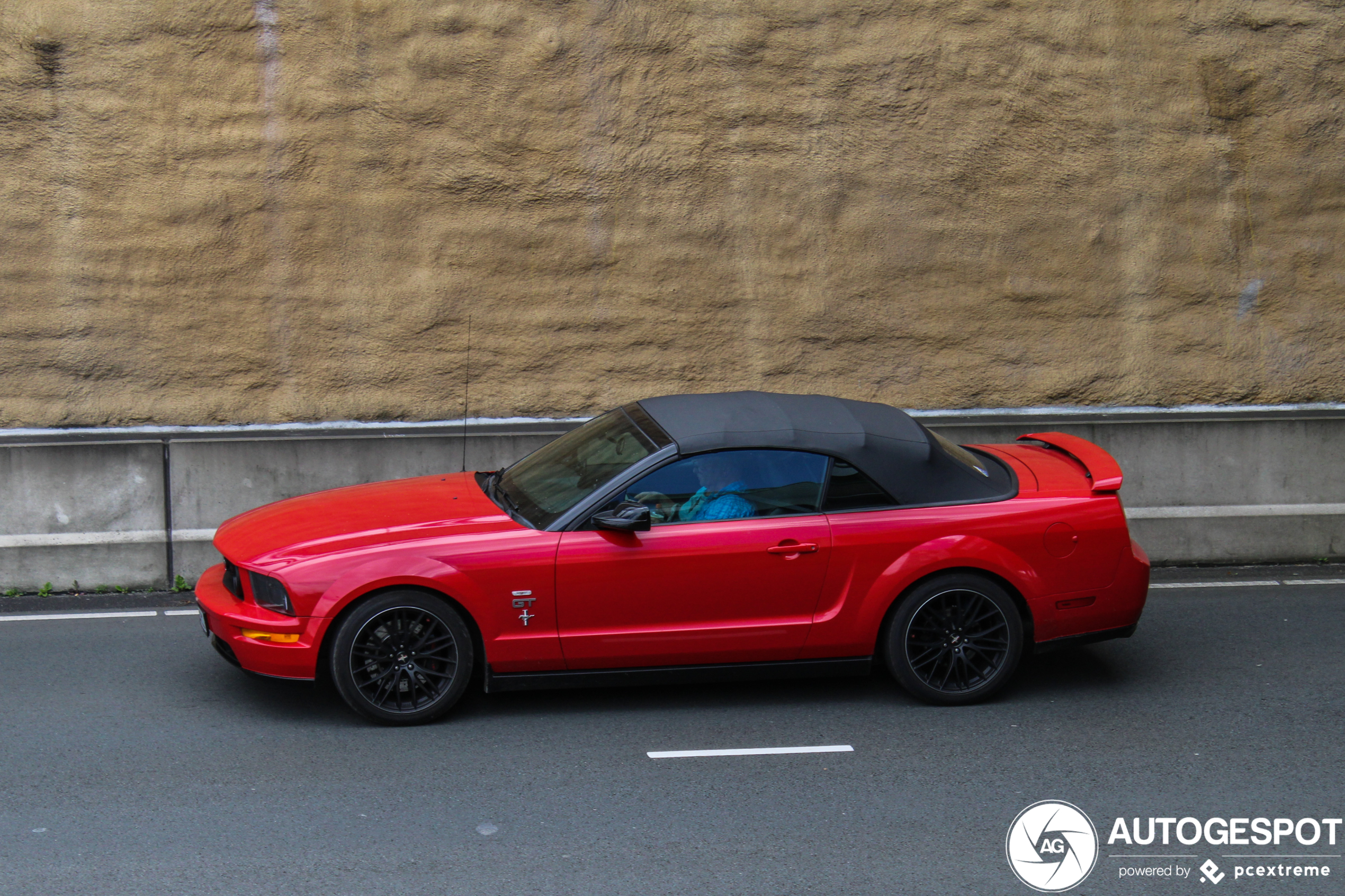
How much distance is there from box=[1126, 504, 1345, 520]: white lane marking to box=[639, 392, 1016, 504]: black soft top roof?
296 centimetres

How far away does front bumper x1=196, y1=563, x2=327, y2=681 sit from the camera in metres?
5.37

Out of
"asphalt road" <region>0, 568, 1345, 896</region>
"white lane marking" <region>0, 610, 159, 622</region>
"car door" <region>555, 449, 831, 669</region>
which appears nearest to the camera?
"asphalt road" <region>0, 568, 1345, 896</region>

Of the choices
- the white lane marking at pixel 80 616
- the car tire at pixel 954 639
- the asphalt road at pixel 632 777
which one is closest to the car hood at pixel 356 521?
the asphalt road at pixel 632 777

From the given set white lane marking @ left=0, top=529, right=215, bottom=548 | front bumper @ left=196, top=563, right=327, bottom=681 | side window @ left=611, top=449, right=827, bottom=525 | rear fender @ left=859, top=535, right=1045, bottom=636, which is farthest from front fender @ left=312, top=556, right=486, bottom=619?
white lane marking @ left=0, top=529, right=215, bottom=548

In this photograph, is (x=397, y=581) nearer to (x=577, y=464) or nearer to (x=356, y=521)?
(x=356, y=521)

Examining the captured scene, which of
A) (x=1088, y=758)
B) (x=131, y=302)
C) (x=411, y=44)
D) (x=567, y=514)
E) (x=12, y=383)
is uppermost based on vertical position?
(x=411, y=44)

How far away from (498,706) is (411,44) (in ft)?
19.3

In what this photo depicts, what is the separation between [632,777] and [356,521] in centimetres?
192

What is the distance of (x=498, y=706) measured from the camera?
19.2 feet

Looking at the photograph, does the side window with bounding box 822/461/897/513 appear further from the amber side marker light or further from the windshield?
the amber side marker light

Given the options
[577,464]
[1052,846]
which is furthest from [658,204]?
[1052,846]

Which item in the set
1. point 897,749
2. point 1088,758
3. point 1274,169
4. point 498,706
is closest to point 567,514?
point 498,706

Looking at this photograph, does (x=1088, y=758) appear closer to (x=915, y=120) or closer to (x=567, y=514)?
(x=567, y=514)

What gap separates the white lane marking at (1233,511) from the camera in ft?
28.7
